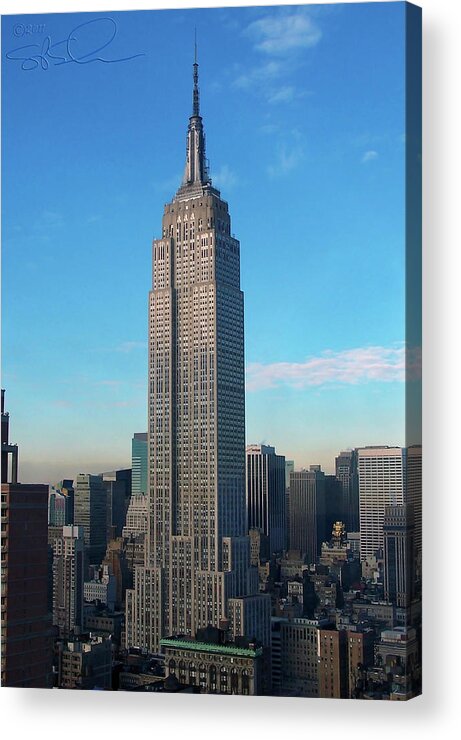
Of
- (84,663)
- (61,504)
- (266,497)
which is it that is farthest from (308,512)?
(84,663)

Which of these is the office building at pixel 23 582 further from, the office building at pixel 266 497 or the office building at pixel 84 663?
the office building at pixel 266 497

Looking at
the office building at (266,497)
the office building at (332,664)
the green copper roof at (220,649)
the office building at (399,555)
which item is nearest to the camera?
the office building at (399,555)

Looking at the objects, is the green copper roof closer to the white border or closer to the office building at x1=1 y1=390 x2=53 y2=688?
the white border

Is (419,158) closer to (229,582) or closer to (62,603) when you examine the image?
(229,582)

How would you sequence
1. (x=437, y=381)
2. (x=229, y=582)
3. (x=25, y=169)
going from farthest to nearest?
1. (x=229, y=582)
2. (x=25, y=169)
3. (x=437, y=381)

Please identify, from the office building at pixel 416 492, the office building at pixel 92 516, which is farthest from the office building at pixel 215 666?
the office building at pixel 416 492

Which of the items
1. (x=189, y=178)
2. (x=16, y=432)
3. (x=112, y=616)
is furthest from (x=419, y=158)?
(x=112, y=616)

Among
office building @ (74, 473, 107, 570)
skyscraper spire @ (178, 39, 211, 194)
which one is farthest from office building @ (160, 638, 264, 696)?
skyscraper spire @ (178, 39, 211, 194)
